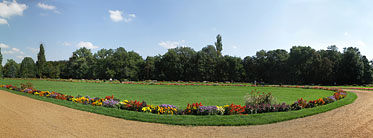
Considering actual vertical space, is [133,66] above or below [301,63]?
below

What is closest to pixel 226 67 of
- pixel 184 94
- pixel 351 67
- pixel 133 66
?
pixel 133 66

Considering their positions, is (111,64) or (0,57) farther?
(111,64)

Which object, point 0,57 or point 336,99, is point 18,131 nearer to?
point 336,99

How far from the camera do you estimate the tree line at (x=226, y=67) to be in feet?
153

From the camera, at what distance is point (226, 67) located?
59.0 metres

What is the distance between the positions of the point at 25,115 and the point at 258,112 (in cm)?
1032

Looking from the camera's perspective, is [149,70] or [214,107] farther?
[149,70]

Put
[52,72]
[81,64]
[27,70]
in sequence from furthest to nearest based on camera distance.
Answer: [27,70] < [52,72] < [81,64]

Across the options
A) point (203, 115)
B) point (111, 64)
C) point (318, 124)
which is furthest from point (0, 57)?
point (318, 124)

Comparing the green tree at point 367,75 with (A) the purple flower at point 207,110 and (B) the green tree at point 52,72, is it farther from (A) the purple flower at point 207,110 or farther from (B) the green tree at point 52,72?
(B) the green tree at point 52,72

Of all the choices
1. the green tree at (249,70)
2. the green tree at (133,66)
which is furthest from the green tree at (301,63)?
the green tree at (133,66)

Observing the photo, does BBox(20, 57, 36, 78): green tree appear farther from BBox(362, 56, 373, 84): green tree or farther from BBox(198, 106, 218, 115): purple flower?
BBox(362, 56, 373, 84): green tree

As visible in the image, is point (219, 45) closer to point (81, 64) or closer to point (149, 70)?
point (149, 70)

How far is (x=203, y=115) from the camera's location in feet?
30.1
